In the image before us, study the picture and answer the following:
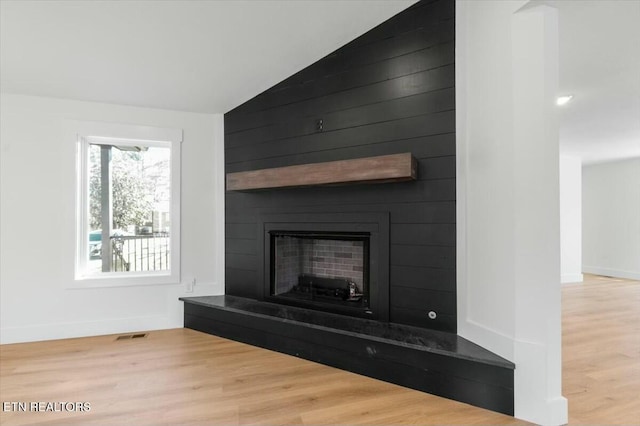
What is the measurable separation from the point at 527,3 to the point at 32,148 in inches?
161

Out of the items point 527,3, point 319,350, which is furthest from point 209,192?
point 527,3

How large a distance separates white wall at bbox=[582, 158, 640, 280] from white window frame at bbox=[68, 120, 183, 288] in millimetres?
7985

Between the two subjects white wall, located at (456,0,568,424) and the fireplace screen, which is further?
the fireplace screen

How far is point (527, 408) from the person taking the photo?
1.90 m

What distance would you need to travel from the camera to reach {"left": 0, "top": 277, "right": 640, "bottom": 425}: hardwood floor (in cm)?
197

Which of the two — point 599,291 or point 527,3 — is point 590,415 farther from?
point 599,291

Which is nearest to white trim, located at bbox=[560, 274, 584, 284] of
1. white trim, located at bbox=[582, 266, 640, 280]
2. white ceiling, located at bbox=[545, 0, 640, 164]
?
white trim, located at bbox=[582, 266, 640, 280]

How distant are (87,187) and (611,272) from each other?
9.02 meters

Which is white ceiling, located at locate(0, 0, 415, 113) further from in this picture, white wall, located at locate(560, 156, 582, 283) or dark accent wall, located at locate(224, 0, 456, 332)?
white wall, located at locate(560, 156, 582, 283)

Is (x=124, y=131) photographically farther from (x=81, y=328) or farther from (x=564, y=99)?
(x=564, y=99)

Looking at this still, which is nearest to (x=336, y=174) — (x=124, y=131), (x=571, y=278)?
(x=124, y=131)

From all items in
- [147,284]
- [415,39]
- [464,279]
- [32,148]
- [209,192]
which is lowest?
[147,284]

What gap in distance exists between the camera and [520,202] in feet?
6.49

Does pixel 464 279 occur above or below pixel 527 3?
below
